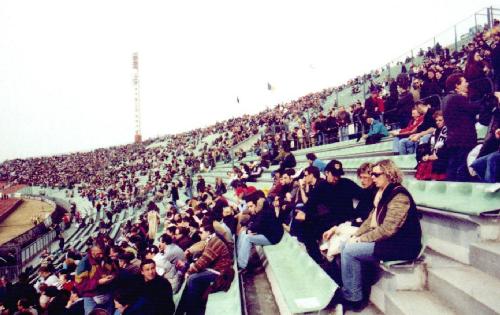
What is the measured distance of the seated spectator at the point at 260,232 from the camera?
18.9 feet

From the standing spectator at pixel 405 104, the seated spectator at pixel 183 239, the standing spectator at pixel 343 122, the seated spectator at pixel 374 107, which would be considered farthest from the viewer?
the standing spectator at pixel 343 122

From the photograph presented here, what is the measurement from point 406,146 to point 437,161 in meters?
2.19

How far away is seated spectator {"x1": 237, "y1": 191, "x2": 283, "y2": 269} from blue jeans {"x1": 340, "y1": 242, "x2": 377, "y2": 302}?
2.38 m

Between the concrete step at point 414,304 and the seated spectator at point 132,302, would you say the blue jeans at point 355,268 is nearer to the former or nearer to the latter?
the concrete step at point 414,304

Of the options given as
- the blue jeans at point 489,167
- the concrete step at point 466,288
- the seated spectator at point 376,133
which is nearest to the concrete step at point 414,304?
the concrete step at point 466,288

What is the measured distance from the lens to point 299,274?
4199 mm

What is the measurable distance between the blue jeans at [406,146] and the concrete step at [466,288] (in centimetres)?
402

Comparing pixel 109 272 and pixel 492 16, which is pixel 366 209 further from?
pixel 492 16

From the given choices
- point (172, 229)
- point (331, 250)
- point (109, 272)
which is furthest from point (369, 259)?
point (172, 229)

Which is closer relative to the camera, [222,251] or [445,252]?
[445,252]

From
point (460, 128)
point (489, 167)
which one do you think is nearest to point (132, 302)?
point (489, 167)

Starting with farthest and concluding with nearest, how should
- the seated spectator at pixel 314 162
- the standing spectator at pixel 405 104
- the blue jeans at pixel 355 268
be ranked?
the standing spectator at pixel 405 104 → the seated spectator at pixel 314 162 → the blue jeans at pixel 355 268

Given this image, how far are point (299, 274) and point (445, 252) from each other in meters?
1.51

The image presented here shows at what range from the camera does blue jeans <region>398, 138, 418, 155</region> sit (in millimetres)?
6777
